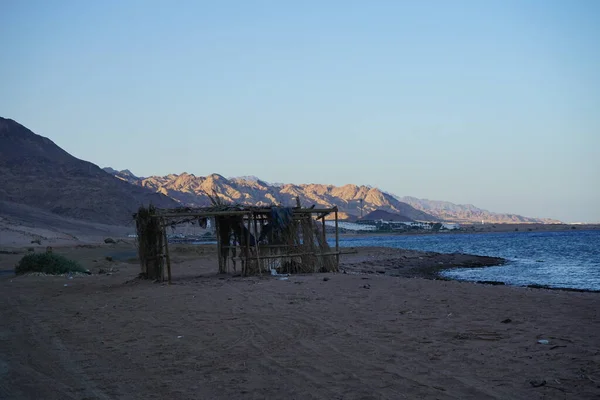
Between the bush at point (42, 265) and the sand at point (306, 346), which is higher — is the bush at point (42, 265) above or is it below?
above

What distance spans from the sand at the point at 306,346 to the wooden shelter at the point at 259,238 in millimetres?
4795

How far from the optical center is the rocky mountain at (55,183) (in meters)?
87.9

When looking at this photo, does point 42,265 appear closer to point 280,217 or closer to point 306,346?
point 280,217

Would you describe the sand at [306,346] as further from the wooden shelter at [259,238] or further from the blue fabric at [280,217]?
the blue fabric at [280,217]

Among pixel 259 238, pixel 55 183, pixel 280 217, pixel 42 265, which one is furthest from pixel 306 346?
pixel 55 183

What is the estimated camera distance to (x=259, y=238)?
796 inches

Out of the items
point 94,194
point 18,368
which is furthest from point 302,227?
point 94,194

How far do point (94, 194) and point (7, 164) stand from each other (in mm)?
14922

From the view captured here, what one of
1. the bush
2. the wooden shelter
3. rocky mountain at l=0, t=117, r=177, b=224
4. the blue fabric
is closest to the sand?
the wooden shelter

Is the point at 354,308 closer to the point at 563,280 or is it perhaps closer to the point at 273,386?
the point at 273,386

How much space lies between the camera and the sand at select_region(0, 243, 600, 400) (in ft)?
20.3

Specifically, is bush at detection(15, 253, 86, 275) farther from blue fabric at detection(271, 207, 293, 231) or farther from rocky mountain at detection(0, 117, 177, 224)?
rocky mountain at detection(0, 117, 177, 224)

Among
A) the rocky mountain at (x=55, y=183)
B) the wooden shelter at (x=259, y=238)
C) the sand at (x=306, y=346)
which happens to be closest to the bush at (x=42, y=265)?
the wooden shelter at (x=259, y=238)

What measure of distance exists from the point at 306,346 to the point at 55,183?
312 feet
